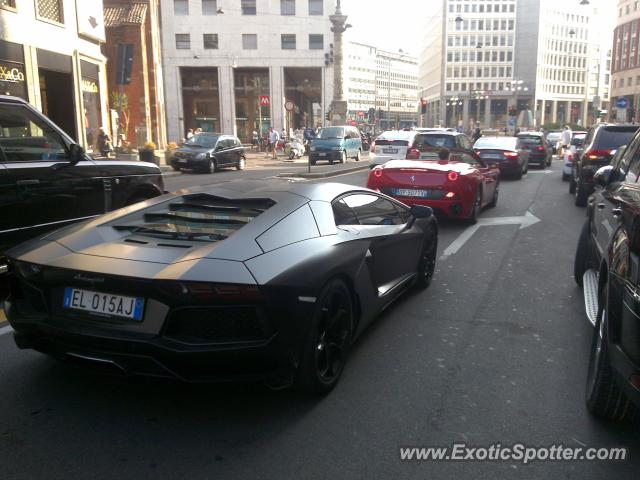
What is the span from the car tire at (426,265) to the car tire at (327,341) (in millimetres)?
2003

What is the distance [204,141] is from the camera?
Result: 2489cm

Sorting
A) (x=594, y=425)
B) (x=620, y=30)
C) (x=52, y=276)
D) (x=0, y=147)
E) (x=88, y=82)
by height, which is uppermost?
(x=620, y=30)

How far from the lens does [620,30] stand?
100250 millimetres

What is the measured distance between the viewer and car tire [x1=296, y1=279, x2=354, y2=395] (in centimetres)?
346

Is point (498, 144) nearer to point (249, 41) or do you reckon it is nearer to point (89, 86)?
point (89, 86)

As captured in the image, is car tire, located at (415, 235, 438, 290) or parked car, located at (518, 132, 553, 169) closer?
car tire, located at (415, 235, 438, 290)

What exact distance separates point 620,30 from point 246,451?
381 feet

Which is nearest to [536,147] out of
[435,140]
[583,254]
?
[435,140]

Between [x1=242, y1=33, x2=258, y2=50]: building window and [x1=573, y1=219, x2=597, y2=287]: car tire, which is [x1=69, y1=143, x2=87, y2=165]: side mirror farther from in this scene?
[x1=242, y1=33, x2=258, y2=50]: building window

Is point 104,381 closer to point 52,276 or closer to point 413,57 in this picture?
point 52,276

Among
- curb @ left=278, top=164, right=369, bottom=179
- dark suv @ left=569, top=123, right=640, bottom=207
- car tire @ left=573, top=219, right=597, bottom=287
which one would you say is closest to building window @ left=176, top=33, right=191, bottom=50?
curb @ left=278, top=164, right=369, bottom=179

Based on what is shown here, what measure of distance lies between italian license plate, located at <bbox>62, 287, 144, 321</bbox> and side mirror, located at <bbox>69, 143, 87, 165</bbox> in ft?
10.8

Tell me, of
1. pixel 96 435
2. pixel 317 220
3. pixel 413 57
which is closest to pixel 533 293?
pixel 317 220

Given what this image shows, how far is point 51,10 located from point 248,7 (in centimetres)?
3770
